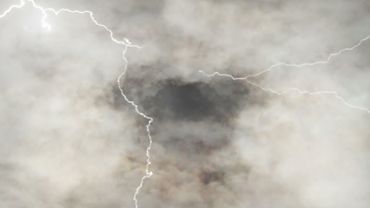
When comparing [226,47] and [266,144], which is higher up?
[226,47]

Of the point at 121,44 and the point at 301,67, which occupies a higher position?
the point at 121,44

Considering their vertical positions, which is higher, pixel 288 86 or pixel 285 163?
pixel 288 86

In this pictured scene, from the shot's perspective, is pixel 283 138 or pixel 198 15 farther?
pixel 198 15

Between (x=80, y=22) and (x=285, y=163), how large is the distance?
184 cm

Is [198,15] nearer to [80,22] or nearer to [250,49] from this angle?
[250,49]

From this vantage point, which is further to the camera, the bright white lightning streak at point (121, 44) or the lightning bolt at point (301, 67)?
the lightning bolt at point (301, 67)

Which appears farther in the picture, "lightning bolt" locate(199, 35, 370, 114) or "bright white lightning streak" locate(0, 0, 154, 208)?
"lightning bolt" locate(199, 35, 370, 114)

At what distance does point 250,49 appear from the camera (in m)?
4.82

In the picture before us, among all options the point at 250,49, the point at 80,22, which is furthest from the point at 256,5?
the point at 80,22

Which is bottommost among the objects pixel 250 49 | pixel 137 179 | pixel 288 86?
pixel 137 179

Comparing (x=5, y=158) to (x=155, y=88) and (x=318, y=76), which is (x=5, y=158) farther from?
(x=318, y=76)

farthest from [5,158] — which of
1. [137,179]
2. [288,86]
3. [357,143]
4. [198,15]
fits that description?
[357,143]

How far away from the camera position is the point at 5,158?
14.8 feet

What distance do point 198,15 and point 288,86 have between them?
0.87 metres
